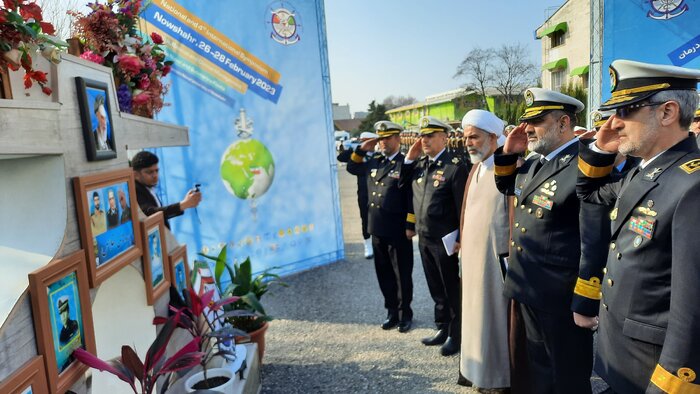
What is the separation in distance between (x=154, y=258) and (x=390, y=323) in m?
2.76

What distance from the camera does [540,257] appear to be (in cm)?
247

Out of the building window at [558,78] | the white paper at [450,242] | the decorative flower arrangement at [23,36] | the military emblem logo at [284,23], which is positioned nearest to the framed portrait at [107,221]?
the decorative flower arrangement at [23,36]

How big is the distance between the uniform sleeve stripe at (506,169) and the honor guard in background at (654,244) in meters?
1.08

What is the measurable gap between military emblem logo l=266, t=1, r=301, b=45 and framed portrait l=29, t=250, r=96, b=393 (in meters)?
4.95

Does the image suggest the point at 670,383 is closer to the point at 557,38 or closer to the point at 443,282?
the point at 443,282

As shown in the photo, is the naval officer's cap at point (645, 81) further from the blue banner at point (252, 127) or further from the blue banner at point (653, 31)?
the blue banner at point (653, 31)

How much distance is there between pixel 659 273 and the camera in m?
1.57

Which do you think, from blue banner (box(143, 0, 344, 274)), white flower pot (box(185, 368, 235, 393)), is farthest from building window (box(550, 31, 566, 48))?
white flower pot (box(185, 368, 235, 393))

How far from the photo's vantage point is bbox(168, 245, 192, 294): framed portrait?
2.82 meters

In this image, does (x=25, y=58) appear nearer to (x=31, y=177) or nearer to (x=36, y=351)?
(x=31, y=177)

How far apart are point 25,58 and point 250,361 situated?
7.93ft

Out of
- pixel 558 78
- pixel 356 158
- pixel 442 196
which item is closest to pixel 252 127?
pixel 356 158

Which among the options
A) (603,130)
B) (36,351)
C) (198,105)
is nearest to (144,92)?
(36,351)

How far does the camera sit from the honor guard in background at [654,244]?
4.70 ft
